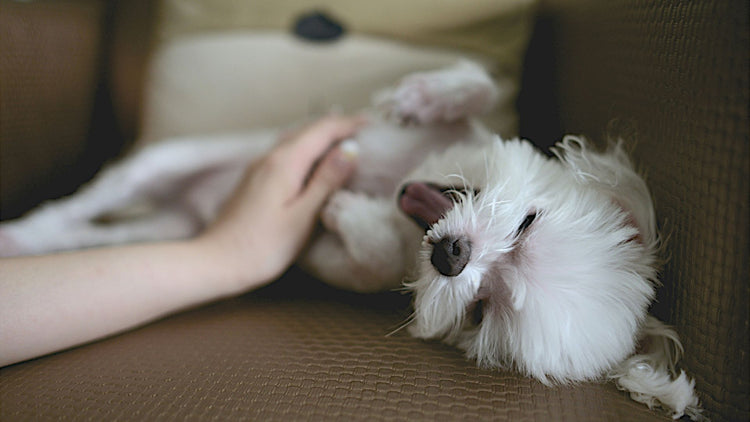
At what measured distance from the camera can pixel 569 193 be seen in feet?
2.32

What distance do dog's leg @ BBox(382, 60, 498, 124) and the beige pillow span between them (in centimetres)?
25

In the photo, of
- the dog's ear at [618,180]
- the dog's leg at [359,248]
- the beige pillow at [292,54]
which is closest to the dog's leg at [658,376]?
the dog's ear at [618,180]

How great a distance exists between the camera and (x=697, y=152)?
57cm

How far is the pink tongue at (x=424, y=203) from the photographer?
2.46ft

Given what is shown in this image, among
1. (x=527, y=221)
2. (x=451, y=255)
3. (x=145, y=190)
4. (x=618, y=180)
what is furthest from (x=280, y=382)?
(x=145, y=190)

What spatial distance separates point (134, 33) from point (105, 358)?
131 centimetres

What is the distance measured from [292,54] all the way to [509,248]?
86 centimetres

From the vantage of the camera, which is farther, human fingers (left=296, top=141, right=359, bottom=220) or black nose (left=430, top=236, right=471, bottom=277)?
human fingers (left=296, top=141, right=359, bottom=220)

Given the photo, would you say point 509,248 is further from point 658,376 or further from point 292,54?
point 292,54

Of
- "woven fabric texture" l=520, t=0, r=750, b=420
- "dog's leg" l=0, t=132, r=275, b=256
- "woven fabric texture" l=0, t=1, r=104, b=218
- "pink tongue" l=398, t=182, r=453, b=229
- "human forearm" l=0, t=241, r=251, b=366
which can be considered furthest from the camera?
"dog's leg" l=0, t=132, r=275, b=256

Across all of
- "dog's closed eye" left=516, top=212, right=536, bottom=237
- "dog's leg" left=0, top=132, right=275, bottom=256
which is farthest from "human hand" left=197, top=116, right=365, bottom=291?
"dog's closed eye" left=516, top=212, right=536, bottom=237

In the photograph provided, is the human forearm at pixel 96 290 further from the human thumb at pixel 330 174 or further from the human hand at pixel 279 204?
the human thumb at pixel 330 174

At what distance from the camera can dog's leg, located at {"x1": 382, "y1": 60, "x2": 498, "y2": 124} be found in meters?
0.95

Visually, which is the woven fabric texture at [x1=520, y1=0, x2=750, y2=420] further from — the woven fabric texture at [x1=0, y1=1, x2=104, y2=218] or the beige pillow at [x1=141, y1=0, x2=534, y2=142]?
the woven fabric texture at [x1=0, y1=1, x2=104, y2=218]
